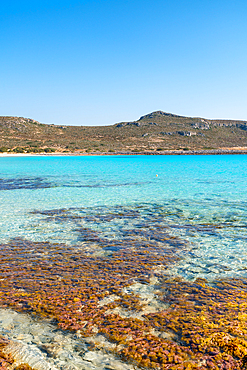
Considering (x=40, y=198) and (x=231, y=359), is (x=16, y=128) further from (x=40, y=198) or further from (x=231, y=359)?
(x=231, y=359)

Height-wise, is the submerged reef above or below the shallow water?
above

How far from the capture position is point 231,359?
3645 millimetres

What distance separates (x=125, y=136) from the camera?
398 ft

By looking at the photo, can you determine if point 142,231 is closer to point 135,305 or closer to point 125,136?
point 135,305

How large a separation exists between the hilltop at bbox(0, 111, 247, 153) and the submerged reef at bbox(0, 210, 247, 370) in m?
83.4

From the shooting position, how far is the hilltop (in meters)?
100

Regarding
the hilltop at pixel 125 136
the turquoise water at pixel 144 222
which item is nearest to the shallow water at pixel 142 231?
the turquoise water at pixel 144 222

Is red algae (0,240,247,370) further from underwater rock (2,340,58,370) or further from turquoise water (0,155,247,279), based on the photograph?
turquoise water (0,155,247,279)

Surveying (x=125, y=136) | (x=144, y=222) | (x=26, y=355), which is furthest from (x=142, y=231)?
(x=125, y=136)

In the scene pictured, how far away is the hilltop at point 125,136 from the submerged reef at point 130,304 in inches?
3285

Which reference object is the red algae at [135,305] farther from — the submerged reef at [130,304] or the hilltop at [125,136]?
the hilltop at [125,136]

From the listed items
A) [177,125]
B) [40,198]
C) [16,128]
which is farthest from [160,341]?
[177,125]

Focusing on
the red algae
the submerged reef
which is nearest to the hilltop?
the submerged reef

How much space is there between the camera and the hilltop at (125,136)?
329 ft
